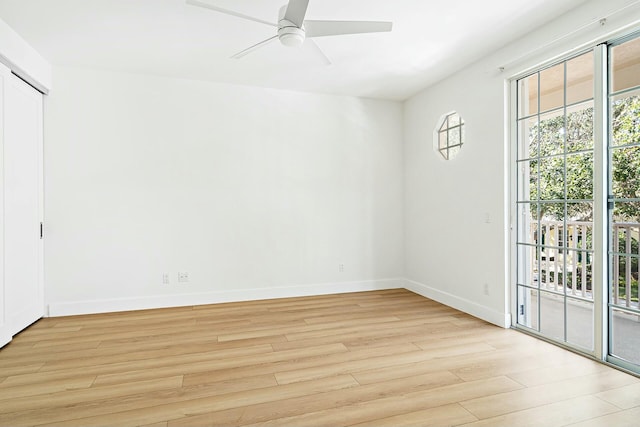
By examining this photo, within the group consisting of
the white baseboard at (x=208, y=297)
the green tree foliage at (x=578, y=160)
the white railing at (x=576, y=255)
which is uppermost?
the green tree foliage at (x=578, y=160)

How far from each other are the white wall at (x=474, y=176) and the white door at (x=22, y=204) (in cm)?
451

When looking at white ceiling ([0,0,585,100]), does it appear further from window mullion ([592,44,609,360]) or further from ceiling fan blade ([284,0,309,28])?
window mullion ([592,44,609,360])

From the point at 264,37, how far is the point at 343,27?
1.17m

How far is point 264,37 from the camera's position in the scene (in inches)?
129

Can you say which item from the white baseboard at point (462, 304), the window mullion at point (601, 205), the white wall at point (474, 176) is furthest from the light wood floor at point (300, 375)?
the white wall at point (474, 176)

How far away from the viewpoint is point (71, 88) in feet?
12.8

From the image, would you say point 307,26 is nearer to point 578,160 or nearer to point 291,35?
point 291,35

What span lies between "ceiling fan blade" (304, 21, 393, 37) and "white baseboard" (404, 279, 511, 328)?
288 centimetres

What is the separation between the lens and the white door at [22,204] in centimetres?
314

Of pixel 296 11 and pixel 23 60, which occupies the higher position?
pixel 23 60

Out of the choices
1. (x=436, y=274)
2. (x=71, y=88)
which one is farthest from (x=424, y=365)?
(x=71, y=88)

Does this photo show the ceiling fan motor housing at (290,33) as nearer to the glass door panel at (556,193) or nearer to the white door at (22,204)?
the glass door panel at (556,193)

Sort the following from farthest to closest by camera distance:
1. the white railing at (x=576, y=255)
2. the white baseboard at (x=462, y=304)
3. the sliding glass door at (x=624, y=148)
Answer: the white baseboard at (x=462, y=304), the white railing at (x=576, y=255), the sliding glass door at (x=624, y=148)

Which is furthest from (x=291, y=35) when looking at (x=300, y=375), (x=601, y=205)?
(x=601, y=205)
